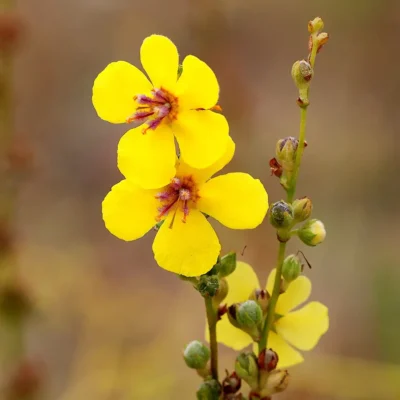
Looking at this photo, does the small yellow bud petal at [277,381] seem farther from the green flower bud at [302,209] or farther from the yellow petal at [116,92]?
the yellow petal at [116,92]

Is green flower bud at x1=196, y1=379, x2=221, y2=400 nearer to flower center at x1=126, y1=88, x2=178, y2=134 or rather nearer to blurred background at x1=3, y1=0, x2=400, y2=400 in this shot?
flower center at x1=126, y1=88, x2=178, y2=134

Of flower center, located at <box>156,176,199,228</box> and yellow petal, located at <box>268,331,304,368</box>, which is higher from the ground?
flower center, located at <box>156,176,199,228</box>

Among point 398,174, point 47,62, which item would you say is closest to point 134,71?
point 398,174

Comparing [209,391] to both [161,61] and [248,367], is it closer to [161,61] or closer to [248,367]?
[248,367]

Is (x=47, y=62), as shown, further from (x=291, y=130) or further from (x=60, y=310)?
(x=60, y=310)

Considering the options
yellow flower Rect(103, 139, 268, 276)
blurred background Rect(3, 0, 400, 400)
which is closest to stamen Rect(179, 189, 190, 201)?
yellow flower Rect(103, 139, 268, 276)

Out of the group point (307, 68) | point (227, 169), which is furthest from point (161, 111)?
point (227, 169)
